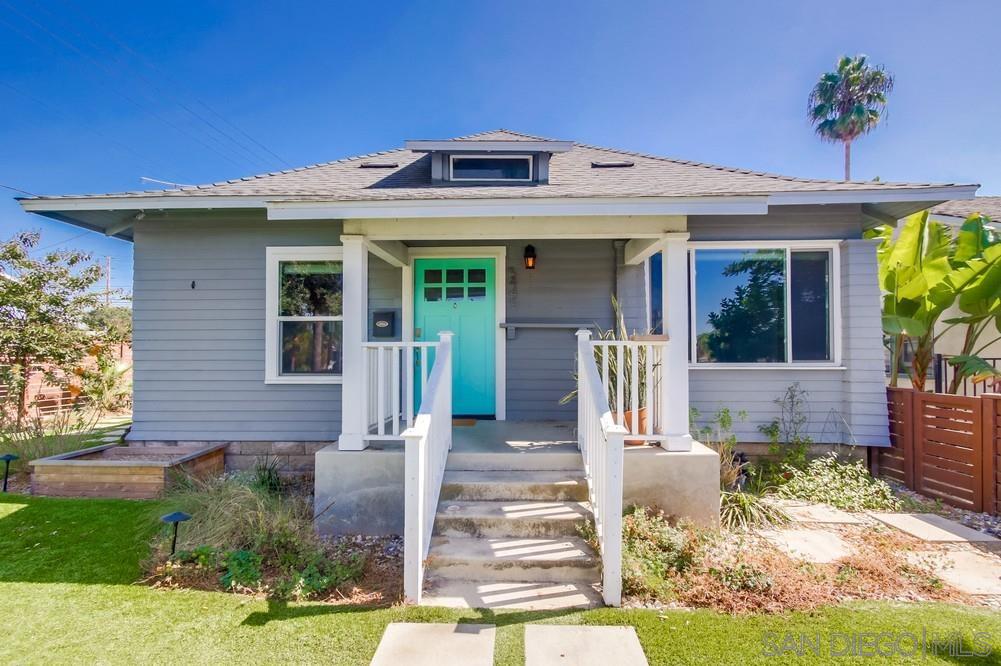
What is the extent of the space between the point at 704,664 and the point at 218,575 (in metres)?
3.08

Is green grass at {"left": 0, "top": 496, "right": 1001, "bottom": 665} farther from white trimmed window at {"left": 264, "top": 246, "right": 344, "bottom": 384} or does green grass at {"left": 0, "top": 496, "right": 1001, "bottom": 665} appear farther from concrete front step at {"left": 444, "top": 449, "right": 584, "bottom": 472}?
white trimmed window at {"left": 264, "top": 246, "right": 344, "bottom": 384}

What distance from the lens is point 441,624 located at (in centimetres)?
278

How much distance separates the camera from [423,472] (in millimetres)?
3199

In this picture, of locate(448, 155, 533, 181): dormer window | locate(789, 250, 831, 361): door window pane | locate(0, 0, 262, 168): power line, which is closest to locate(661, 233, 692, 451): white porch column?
locate(789, 250, 831, 361): door window pane

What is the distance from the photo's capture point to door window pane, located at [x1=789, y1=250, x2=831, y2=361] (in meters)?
5.50

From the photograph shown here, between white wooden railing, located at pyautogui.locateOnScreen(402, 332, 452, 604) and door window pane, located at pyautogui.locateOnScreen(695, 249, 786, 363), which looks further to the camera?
door window pane, located at pyautogui.locateOnScreen(695, 249, 786, 363)

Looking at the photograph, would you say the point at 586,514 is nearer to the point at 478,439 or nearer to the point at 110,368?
the point at 478,439

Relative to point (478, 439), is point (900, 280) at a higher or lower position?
higher

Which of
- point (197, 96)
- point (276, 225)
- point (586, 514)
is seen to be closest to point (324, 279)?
point (276, 225)

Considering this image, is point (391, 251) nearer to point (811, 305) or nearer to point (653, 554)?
point (653, 554)

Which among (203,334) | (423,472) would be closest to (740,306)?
(423,472)

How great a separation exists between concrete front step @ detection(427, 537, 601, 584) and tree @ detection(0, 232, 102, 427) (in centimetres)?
839

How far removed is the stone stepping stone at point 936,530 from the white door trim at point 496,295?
391 centimetres

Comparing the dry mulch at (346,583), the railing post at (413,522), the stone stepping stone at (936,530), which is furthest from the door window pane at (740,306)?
the dry mulch at (346,583)
